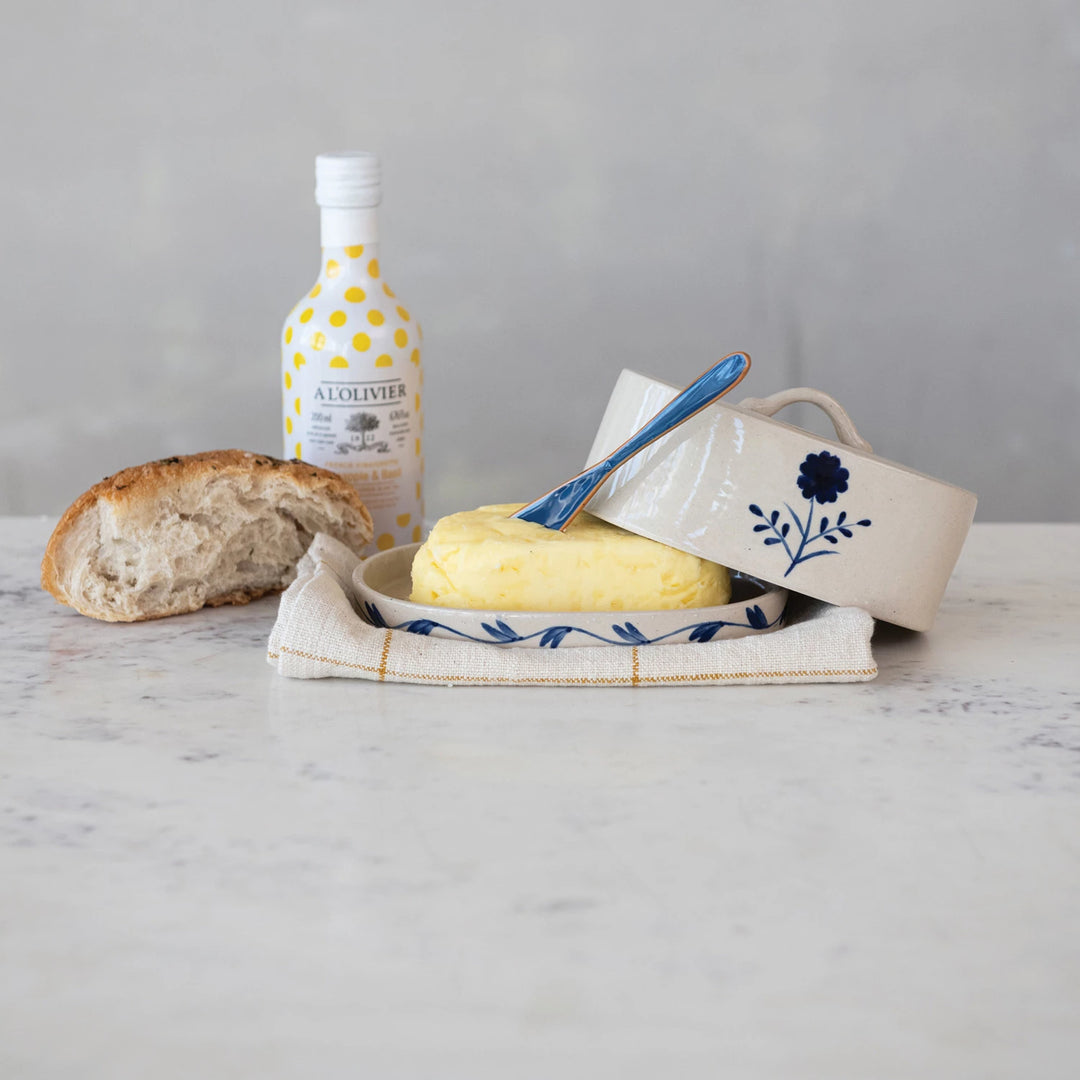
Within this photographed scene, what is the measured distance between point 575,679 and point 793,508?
0.17 m

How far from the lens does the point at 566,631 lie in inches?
32.1

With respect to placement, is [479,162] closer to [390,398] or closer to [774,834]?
[390,398]

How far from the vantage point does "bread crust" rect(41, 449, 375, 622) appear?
0.92 meters

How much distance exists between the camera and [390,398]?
104cm

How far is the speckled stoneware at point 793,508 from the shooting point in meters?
0.82

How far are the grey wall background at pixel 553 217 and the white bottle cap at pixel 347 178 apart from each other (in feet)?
3.79

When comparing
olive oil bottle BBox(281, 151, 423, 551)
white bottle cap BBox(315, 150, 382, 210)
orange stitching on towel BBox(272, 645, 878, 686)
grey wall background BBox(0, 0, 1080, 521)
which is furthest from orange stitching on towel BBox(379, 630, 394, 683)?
grey wall background BBox(0, 0, 1080, 521)

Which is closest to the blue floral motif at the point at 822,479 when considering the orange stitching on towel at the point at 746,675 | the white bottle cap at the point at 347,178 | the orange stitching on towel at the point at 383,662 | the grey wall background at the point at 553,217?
the orange stitching on towel at the point at 746,675

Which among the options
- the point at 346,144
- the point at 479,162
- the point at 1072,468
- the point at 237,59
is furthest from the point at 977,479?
the point at 237,59

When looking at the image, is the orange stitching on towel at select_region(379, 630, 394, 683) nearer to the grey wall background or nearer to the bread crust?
the bread crust

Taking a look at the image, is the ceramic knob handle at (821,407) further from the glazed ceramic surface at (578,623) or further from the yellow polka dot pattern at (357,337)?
the yellow polka dot pattern at (357,337)

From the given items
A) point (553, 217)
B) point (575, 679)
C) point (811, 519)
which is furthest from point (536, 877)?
point (553, 217)

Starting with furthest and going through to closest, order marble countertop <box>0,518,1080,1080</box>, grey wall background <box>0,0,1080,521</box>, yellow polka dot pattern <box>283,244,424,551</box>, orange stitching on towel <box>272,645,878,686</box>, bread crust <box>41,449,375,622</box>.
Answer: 1. grey wall background <box>0,0,1080,521</box>
2. yellow polka dot pattern <box>283,244,424,551</box>
3. bread crust <box>41,449,375,622</box>
4. orange stitching on towel <box>272,645,878,686</box>
5. marble countertop <box>0,518,1080,1080</box>

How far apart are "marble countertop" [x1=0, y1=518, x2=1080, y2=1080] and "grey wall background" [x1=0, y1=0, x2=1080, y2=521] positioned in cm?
145
